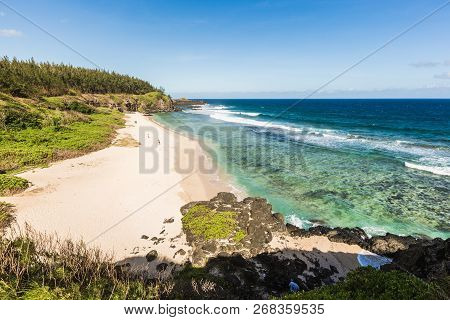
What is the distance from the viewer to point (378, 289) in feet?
19.9

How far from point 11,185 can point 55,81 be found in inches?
1997

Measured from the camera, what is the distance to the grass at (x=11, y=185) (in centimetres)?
1623

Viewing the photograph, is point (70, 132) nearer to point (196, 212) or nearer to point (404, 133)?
point (196, 212)

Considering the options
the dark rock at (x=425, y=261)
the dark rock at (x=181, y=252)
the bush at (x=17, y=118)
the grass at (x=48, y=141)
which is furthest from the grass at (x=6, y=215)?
the bush at (x=17, y=118)

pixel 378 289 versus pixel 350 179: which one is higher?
pixel 378 289

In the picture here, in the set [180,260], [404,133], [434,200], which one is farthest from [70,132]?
[404,133]

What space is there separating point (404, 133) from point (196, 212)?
4891 centimetres

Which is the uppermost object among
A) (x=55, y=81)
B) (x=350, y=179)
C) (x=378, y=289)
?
(x=55, y=81)

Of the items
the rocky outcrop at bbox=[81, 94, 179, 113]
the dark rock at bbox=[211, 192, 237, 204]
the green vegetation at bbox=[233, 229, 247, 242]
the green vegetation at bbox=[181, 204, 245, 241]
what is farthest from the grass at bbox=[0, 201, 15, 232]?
the rocky outcrop at bbox=[81, 94, 179, 113]

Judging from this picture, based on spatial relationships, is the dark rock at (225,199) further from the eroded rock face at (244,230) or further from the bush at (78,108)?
the bush at (78,108)

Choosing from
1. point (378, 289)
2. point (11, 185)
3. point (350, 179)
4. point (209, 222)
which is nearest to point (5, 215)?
point (11, 185)

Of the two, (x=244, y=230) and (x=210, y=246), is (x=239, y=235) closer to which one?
(x=244, y=230)

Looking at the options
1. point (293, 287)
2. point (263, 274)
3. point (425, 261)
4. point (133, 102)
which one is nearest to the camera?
point (293, 287)
